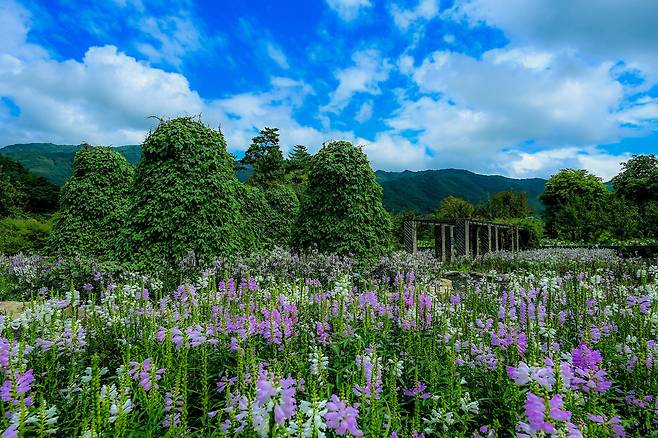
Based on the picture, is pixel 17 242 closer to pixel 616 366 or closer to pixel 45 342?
pixel 45 342

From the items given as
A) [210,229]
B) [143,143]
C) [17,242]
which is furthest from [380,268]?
[17,242]

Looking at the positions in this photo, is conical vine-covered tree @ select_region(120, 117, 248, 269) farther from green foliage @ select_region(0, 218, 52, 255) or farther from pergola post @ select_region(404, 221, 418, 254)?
green foliage @ select_region(0, 218, 52, 255)

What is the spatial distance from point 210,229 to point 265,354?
19.0 ft

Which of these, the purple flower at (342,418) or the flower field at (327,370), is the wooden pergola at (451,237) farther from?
the purple flower at (342,418)

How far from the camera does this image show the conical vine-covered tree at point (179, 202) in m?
8.35

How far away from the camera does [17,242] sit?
1705cm

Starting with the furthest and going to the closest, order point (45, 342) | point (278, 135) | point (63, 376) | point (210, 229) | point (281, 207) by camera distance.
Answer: point (278, 135) → point (281, 207) → point (210, 229) → point (63, 376) → point (45, 342)

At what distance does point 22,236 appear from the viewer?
690 inches

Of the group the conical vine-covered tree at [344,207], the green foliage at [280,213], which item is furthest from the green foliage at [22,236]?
the conical vine-covered tree at [344,207]

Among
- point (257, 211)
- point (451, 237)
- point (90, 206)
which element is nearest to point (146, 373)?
point (90, 206)

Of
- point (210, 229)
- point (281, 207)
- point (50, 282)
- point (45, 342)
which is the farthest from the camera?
point (281, 207)

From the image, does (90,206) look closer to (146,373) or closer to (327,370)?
(146,373)

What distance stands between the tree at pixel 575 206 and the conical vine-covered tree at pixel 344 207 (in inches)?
972

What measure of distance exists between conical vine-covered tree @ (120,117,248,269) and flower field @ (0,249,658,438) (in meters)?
4.09
